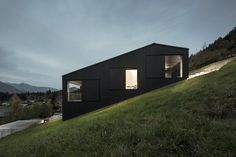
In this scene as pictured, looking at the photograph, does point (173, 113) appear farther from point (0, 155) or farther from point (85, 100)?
point (85, 100)

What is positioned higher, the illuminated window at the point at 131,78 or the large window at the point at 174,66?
the large window at the point at 174,66

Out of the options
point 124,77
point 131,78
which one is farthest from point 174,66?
point 124,77

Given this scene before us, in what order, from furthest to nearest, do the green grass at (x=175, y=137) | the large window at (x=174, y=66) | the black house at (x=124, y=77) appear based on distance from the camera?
the large window at (x=174, y=66) < the black house at (x=124, y=77) < the green grass at (x=175, y=137)

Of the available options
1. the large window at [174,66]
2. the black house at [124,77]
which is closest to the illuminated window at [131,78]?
the black house at [124,77]

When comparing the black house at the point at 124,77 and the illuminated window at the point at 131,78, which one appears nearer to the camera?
the black house at the point at 124,77

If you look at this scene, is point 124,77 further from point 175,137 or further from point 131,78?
point 175,137

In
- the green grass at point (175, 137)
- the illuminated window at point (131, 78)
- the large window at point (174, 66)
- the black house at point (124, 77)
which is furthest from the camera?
the illuminated window at point (131, 78)

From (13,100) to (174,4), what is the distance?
53.0 m

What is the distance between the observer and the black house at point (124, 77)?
19.4 metres

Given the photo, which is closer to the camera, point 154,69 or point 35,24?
point 154,69

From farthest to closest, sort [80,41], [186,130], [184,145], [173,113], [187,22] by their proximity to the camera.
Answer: [80,41]
[187,22]
[173,113]
[186,130]
[184,145]

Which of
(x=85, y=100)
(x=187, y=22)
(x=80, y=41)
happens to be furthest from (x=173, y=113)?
(x=80, y=41)

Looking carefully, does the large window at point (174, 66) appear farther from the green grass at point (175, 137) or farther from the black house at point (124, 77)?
the green grass at point (175, 137)

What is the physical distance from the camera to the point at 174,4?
22.4 meters
